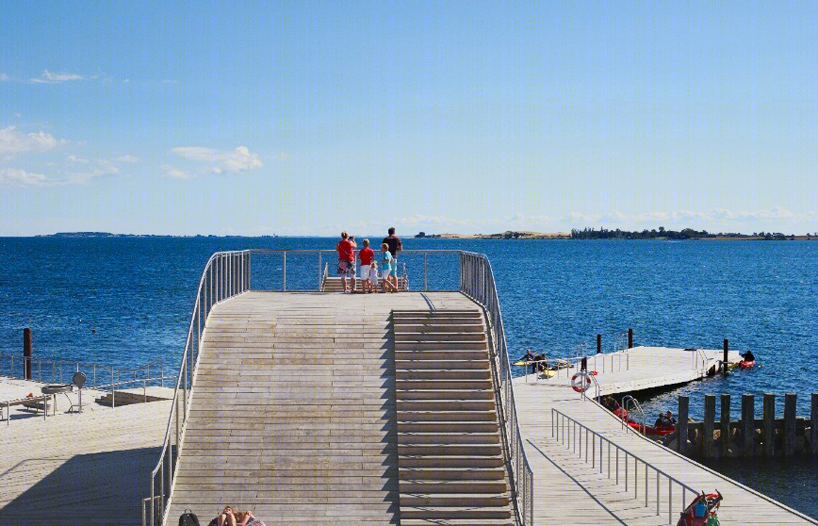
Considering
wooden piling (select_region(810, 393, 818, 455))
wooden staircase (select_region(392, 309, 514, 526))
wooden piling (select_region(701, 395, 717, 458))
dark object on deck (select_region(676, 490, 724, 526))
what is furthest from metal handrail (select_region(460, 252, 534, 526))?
wooden piling (select_region(810, 393, 818, 455))

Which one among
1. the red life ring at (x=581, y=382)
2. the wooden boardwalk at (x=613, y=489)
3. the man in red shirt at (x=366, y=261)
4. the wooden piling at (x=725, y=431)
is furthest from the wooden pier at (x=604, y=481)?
the man in red shirt at (x=366, y=261)

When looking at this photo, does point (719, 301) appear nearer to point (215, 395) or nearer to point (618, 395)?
point (618, 395)

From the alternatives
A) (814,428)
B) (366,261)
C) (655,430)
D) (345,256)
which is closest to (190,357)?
(366,261)

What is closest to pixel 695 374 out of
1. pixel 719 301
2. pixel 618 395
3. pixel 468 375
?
pixel 618 395

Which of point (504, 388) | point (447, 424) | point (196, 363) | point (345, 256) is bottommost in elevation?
point (447, 424)

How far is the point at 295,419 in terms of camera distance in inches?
720

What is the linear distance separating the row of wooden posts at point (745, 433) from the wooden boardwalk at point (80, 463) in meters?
15.5

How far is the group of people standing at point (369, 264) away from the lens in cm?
2503

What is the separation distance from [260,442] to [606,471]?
8.26 m

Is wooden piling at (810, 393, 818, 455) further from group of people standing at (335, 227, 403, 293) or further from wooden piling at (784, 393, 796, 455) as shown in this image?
group of people standing at (335, 227, 403, 293)

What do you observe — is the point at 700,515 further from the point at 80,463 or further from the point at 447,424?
the point at 80,463

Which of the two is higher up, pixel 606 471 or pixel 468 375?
pixel 468 375

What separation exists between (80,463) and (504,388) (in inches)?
375

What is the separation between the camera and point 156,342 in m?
61.0
